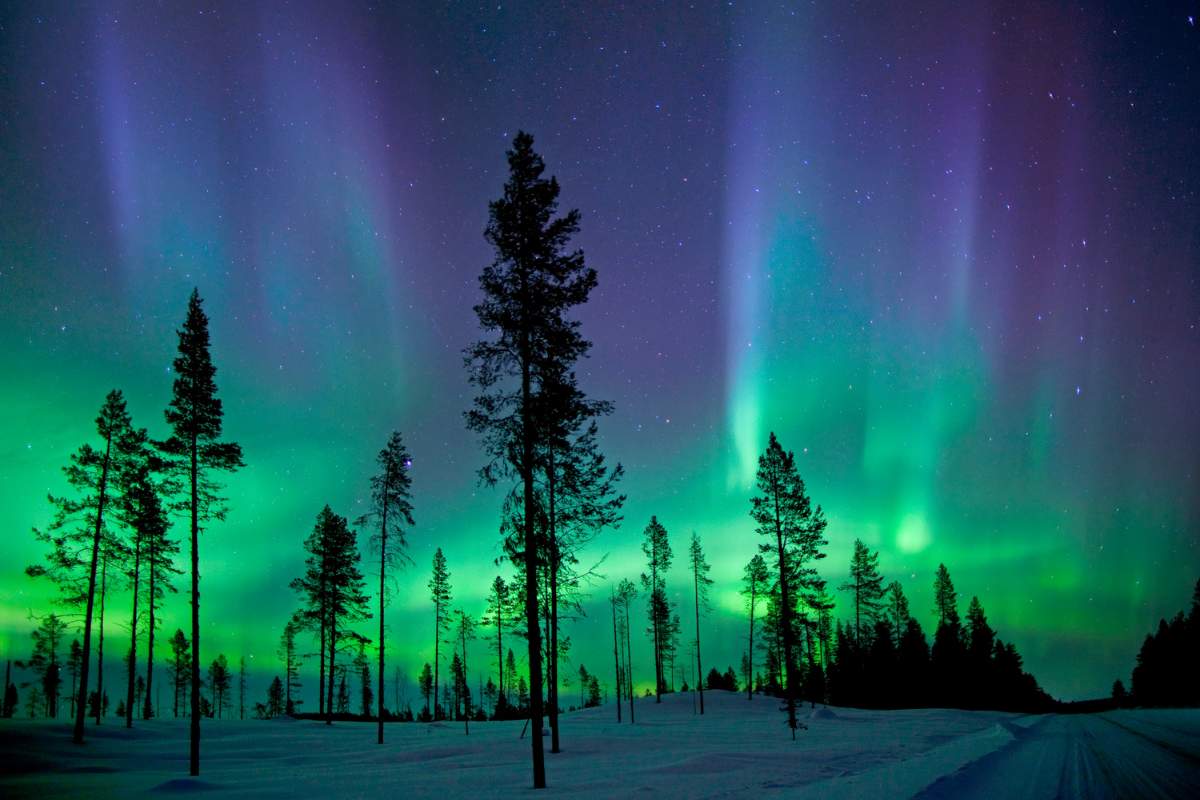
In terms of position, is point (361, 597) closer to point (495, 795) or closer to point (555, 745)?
point (555, 745)

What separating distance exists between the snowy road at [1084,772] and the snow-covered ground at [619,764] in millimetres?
37

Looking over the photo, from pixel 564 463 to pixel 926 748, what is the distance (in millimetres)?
19019

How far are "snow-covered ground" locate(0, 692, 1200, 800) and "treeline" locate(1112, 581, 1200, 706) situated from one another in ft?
181

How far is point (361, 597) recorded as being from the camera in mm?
47312

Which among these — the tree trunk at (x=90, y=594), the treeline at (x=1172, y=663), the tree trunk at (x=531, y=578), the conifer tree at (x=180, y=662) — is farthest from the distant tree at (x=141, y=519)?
the treeline at (x=1172, y=663)

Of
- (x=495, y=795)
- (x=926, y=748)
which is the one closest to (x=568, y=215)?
Answer: (x=495, y=795)

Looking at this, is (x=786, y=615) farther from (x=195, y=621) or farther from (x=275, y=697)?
(x=275, y=697)

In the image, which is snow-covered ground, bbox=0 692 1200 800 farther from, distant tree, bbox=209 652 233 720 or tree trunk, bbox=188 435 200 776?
distant tree, bbox=209 652 233 720

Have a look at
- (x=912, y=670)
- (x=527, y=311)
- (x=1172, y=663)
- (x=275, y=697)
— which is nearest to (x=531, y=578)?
(x=527, y=311)

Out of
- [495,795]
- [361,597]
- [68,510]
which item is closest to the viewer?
[495,795]

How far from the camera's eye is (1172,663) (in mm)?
68188

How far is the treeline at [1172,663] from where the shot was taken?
63.0m

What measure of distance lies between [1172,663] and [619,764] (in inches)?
3286

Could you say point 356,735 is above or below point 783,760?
below
